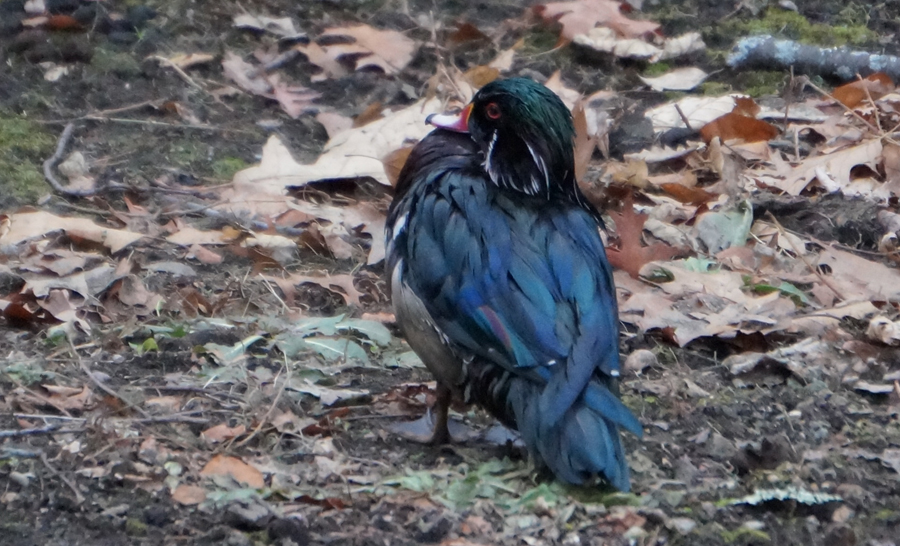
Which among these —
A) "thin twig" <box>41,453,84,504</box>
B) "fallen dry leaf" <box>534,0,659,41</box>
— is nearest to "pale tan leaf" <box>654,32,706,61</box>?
"fallen dry leaf" <box>534,0,659,41</box>

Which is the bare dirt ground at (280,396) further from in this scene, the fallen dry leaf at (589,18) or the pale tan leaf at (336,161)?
the fallen dry leaf at (589,18)

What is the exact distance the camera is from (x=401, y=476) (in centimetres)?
310

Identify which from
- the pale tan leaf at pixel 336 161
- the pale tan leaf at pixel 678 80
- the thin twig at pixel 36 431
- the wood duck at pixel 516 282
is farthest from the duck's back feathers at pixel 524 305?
the pale tan leaf at pixel 678 80

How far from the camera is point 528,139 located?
11.6ft

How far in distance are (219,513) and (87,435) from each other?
55cm

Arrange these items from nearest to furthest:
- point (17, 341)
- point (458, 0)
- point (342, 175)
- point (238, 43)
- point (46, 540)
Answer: point (46, 540)
point (17, 341)
point (342, 175)
point (238, 43)
point (458, 0)

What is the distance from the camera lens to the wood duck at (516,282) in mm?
2939

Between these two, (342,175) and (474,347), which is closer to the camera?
(474,347)

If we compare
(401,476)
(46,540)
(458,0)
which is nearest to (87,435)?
(46,540)

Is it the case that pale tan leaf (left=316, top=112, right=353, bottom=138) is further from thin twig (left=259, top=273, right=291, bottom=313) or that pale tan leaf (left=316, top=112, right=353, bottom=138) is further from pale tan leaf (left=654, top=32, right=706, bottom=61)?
pale tan leaf (left=654, top=32, right=706, bottom=61)

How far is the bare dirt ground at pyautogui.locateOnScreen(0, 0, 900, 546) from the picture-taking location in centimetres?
284

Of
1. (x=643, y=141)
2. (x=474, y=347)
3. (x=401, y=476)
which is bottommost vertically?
(x=643, y=141)

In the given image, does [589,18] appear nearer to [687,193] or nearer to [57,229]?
[687,193]

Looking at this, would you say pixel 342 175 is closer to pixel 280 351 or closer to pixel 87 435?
pixel 280 351
